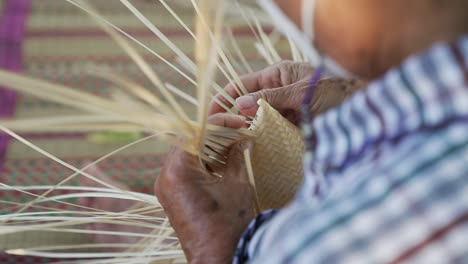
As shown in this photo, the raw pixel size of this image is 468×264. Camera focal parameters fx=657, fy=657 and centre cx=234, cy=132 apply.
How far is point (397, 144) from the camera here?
0.52 meters

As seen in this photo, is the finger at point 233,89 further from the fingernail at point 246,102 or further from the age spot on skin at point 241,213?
the age spot on skin at point 241,213

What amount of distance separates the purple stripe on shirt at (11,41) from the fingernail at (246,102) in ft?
3.14

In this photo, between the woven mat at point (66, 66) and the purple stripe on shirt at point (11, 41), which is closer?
the woven mat at point (66, 66)

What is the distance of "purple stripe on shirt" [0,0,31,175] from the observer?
1765 mm

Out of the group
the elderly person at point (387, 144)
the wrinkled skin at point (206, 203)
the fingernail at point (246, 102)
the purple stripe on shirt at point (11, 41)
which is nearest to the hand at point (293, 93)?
the fingernail at point (246, 102)

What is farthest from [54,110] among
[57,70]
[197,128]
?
[197,128]

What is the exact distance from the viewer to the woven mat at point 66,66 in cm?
161

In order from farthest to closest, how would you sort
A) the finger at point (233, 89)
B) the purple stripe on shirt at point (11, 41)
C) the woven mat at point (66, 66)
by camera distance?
the purple stripe on shirt at point (11, 41), the woven mat at point (66, 66), the finger at point (233, 89)

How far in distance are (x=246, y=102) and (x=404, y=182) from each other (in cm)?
45

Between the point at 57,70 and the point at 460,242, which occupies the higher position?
the point at 57,70

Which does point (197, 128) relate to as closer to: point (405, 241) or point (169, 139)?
point (169, 139)

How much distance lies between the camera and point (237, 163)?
81 centimetres

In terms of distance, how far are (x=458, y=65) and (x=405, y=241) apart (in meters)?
0.14

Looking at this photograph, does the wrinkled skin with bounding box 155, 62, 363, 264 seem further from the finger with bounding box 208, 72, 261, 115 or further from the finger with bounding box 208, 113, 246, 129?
the finger with bounding box 208, 72, 261, 115
